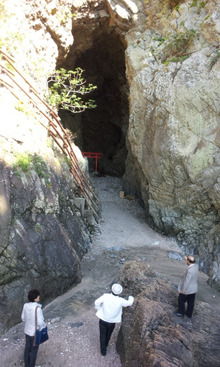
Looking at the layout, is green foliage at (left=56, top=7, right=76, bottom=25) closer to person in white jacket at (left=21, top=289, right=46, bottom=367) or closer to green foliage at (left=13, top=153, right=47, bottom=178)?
green foliage at (left=13, top=153, right=47, bottom=178)

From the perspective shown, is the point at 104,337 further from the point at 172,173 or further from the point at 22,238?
the point at 172,173

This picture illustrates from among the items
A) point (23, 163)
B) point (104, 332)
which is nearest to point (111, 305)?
point (104, 332)

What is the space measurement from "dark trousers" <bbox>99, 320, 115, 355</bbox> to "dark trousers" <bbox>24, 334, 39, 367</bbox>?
3.10 ft

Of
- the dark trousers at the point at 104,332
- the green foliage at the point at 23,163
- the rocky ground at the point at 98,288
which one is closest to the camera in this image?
the dark trousers at the point at 104,332

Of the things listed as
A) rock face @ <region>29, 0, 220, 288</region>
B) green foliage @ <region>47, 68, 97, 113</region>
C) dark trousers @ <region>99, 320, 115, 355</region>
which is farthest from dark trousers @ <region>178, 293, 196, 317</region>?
green foliage @ <region>47, 68, 97, 113</region>

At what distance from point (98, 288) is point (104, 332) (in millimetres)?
2531

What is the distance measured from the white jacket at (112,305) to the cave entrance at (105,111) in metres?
14.2

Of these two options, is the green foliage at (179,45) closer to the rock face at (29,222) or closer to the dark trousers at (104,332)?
the rock face at (29,222)

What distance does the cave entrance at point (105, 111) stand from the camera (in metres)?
16.5

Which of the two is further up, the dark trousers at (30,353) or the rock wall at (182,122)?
the rock wall at (182,122)

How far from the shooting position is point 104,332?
4.05 m

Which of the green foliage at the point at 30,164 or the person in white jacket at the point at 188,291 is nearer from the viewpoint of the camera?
the person in white jacket at the point at 188,291

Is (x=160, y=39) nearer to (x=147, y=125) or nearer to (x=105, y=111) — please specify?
(x=147, y=125)

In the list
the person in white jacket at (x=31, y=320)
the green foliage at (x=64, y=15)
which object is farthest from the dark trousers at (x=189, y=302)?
the green foliage at (x=64, y=15)
